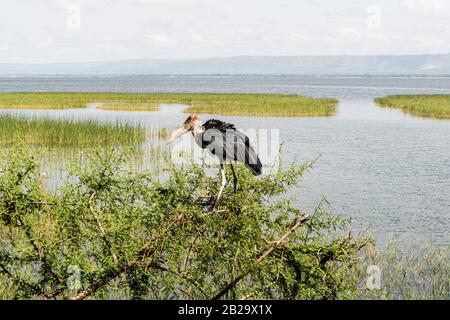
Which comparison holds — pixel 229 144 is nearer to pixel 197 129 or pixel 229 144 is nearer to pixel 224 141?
pixel 224 141

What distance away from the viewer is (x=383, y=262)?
1116 centimetres

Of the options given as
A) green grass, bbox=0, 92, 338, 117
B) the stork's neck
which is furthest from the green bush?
green grass, bbox=0, 92, 338, 117

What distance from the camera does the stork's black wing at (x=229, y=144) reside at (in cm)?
680

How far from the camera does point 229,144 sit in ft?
22.4

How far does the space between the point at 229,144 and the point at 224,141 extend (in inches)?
3.2

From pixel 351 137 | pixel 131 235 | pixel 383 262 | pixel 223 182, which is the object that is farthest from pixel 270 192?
pixel 351 137

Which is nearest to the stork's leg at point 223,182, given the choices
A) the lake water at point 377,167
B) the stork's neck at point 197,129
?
the stork's neck at point 197,129

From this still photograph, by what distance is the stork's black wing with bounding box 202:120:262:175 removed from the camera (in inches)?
268

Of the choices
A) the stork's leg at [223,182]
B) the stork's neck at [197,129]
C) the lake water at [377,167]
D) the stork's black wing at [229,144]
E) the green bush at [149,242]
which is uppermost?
the stork's neck at [197,129]

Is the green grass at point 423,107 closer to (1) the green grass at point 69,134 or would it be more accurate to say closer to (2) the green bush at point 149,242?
(1) the green grass at point 69,134

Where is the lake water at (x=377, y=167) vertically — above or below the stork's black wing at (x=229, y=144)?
below

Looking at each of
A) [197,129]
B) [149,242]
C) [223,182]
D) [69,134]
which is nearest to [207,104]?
[69,134]
